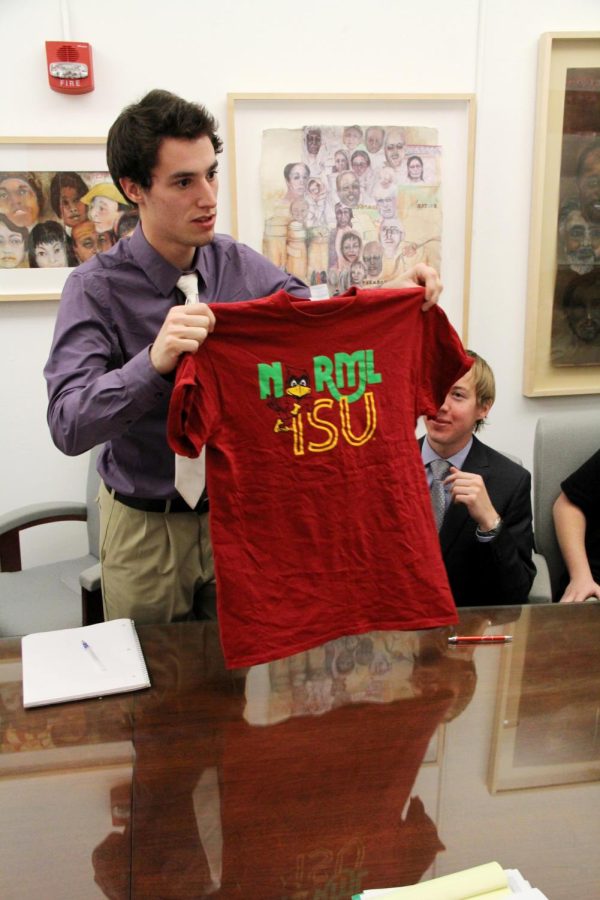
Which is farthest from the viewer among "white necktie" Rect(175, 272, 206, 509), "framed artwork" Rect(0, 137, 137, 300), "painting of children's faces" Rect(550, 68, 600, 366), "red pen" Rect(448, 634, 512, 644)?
"painting of children's faces" Rect(550, 68, 600, 366)

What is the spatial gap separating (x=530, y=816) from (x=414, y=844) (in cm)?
18

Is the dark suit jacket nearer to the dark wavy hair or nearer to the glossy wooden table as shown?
the glossy wooden table

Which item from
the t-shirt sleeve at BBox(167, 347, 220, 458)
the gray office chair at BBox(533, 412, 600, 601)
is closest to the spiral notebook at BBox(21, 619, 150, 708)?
the t-shirt sleeve at BBox(167, 347, 220, 458)

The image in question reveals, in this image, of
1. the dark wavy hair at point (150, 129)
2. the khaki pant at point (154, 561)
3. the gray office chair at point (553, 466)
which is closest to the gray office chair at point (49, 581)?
the khaki pant at point (154, 561)

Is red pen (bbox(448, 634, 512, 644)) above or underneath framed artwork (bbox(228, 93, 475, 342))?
underneath

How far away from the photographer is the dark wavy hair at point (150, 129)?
4.99 ft

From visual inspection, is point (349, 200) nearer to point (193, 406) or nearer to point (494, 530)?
point (494, 530)

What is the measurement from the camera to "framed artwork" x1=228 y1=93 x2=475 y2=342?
2662mm

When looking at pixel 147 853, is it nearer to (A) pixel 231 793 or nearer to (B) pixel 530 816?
(A) pixel 231 793

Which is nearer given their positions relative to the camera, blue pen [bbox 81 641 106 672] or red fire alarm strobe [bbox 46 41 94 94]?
blue pen [bbox 81 641 106 672]

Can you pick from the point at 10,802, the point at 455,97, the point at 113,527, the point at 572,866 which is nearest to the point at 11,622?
the point at 113,527

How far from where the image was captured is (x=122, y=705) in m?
1.37

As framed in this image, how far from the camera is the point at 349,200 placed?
2.74 meters

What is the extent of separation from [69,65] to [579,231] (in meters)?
1.84
